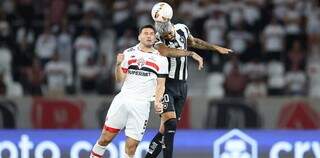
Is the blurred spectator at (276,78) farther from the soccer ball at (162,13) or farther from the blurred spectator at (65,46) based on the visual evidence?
the soccer ball at (162,13)

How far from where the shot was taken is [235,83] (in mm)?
20906

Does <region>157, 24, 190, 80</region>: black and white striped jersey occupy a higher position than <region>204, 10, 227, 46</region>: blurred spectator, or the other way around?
<region>204, 10, 227, 46</region>: blurred spectator

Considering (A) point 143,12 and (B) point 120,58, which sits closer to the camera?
(B) point 120,58

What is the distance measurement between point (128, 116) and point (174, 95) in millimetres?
960

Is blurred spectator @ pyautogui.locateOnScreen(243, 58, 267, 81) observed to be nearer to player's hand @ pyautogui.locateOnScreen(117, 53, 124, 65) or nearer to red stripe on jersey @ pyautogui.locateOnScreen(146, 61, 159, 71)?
red stripe on jersey @ pyautogui.locateOnScreen(146, 61, 159, 71)

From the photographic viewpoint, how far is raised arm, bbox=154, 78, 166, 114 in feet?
42.0

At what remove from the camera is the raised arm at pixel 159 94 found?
42.0 ft

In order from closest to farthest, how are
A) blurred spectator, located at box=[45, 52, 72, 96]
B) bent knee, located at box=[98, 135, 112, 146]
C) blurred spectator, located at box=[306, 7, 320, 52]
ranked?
bent knee, located at box=[98, 135, 112, 146] < blurred spectator, located at box=[45, 52, 72, 96] < blurred spectator, located at box=[306, 7, 320, 52]

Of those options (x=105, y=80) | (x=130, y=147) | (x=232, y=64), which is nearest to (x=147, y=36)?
(x=130, y=147)

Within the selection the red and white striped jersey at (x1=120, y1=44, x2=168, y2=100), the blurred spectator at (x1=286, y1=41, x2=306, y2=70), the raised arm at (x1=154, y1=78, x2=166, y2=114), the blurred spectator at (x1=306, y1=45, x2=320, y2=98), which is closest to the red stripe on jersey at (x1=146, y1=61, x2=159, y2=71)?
the red and white striped jersey at (x1=120, y1=44, x2=168, y2=100)

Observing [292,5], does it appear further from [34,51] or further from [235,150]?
[235,150]

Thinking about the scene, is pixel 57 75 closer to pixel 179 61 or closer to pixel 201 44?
pixel 201 44

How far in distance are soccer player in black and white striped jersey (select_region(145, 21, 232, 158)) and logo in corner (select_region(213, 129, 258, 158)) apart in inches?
73.8

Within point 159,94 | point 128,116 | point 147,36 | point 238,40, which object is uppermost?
point 238,40
